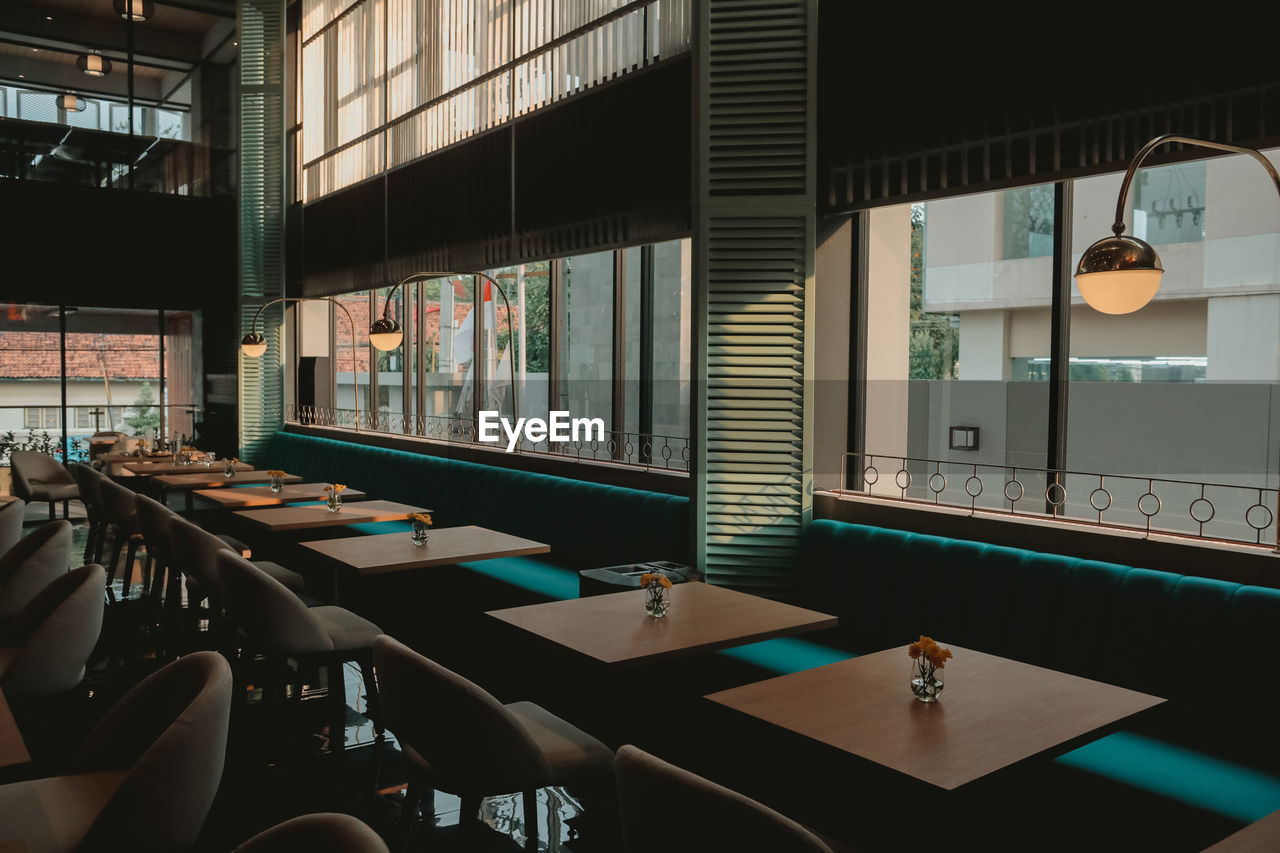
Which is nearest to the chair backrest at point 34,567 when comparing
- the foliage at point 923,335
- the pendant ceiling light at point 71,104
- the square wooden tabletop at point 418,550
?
the square wooden tabletop at point 418,550

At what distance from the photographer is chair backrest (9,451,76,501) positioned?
9195 millimetres

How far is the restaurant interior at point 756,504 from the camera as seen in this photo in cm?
238

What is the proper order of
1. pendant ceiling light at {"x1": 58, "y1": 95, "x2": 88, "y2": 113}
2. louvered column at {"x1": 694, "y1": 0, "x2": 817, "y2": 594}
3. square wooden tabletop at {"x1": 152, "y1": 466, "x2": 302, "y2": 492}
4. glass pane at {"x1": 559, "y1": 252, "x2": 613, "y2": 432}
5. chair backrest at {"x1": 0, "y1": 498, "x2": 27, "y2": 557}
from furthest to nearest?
pendant ceiling light at {"x1": 58, "y1": 95, "x2": 88, "y2": 113} < square wooden tabletop at {"x1": 152, "y1": 466, "x2": 302, "y2": 492} < glass pane at {"x1": 559, "y1": 252, "x2": 613, "y2": 432} < louvered column at {"x1": 694, "y1": 0, "x2": 817, "y2": 594} < chair backrest at {"x1": 0, "y1": 498, "x2": 27, "y2": 557}

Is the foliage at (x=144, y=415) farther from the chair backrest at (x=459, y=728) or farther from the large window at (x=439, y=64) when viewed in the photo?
the chair backrest at (x=459, y=728)

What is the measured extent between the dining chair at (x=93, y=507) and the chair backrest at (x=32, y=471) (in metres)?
2.13

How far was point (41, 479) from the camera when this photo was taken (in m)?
9.45

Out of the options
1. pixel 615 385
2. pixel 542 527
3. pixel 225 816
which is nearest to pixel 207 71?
pixel 615 385

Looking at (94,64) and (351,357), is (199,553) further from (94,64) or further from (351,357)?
(94,64)

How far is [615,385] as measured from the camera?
6742 millimetres

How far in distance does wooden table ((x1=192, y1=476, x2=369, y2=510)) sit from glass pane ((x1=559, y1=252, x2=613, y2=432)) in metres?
1.73

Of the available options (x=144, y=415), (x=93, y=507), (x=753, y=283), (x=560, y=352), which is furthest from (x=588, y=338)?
(x=144, y=415)

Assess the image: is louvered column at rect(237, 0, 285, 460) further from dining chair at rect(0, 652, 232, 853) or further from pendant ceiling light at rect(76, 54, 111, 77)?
dining chair at rect(0, 652, 232, 853)

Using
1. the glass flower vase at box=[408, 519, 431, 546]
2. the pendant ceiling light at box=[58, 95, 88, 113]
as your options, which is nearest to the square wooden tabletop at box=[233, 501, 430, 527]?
the glass flower vase at box=[408, 519, 431, 546]

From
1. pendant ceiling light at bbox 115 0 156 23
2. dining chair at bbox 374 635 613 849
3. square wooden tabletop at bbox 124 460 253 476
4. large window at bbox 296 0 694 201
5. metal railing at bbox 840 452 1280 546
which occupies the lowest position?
dining chair at bbox 374 635 613 849
